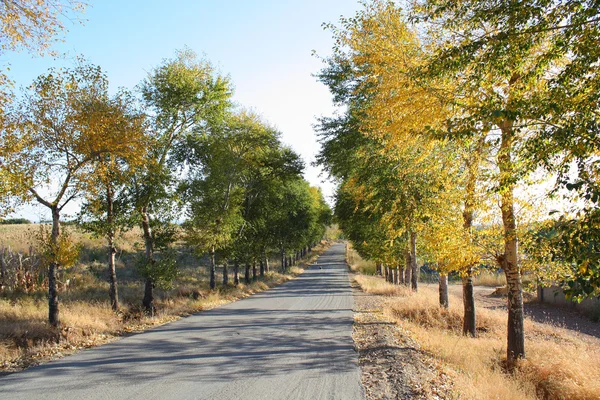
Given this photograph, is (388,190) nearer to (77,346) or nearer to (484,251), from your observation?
(484,251)

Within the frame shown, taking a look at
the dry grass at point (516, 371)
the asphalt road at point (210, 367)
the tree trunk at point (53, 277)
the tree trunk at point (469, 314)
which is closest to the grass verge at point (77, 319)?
the tree trunk at point (53, 277)

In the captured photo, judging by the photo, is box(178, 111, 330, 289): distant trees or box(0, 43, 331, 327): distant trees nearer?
box(0, 43, 331, 327): distant trees

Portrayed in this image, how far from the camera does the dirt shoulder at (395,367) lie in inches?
251

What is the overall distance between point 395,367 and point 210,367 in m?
3.65

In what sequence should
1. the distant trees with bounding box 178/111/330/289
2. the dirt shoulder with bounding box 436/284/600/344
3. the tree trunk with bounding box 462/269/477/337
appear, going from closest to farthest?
the tree trunk with bounding box 462/269/477/337 < the distant trees with bounding box 178/111/330/289 < the dirt shoulder with bounding box 436/284/600/344

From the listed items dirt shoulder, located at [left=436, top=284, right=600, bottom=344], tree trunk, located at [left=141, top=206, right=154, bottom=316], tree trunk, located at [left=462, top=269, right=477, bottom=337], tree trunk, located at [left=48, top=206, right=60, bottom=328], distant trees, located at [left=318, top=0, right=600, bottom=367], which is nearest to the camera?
distant trees, located at [left=318, top=0, right=600, bottom=367]

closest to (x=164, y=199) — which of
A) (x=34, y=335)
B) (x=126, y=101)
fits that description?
(x=126, y=101)

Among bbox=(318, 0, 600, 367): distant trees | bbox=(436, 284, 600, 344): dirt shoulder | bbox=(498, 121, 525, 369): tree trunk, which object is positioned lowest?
bbox=(436, 284, 600, 344): dirt shoulder

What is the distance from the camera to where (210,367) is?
778 centimetres

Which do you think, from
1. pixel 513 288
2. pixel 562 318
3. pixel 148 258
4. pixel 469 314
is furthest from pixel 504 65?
pixel 562 318

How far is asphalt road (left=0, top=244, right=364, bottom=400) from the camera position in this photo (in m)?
6.32

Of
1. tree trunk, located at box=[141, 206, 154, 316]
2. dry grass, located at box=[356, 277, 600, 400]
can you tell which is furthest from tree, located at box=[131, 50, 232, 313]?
dry grass, located at box=[356, 277, 600, 400]

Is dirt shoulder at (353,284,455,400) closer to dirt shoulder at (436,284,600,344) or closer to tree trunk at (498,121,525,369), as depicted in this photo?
tree trunk at (498,121,525,369)

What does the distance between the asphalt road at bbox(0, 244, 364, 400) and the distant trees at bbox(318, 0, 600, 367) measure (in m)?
3.66
